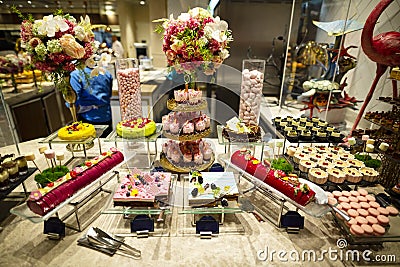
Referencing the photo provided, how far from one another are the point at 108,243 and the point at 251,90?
1327mm

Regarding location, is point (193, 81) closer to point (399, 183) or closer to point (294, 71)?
point (399, 183)

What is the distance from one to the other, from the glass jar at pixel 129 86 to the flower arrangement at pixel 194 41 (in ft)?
1.52

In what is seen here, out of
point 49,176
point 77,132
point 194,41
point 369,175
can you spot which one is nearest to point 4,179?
point 49,176

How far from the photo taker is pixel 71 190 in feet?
4.15

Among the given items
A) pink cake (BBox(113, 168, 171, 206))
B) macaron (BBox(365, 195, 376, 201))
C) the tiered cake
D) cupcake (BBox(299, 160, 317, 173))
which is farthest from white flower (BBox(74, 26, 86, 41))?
macaron (BBox(365, 195, 376, 201))

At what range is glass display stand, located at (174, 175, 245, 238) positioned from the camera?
124 cm

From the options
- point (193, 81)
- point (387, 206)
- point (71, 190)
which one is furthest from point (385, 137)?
point (71, 190)

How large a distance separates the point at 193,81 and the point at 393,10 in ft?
5.92

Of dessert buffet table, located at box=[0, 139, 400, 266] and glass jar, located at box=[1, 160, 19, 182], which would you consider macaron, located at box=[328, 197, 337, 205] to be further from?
glass jar, located at box=[1, 160, 19, 182]

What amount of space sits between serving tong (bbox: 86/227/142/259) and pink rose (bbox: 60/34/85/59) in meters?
1.11

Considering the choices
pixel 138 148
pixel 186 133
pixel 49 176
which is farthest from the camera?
pixel 138 148

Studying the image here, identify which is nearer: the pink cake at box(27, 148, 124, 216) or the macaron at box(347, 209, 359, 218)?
the pink cake at box(27, 148, 124, 216)

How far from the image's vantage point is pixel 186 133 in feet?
4.87

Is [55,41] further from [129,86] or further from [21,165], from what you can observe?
[21,165]
